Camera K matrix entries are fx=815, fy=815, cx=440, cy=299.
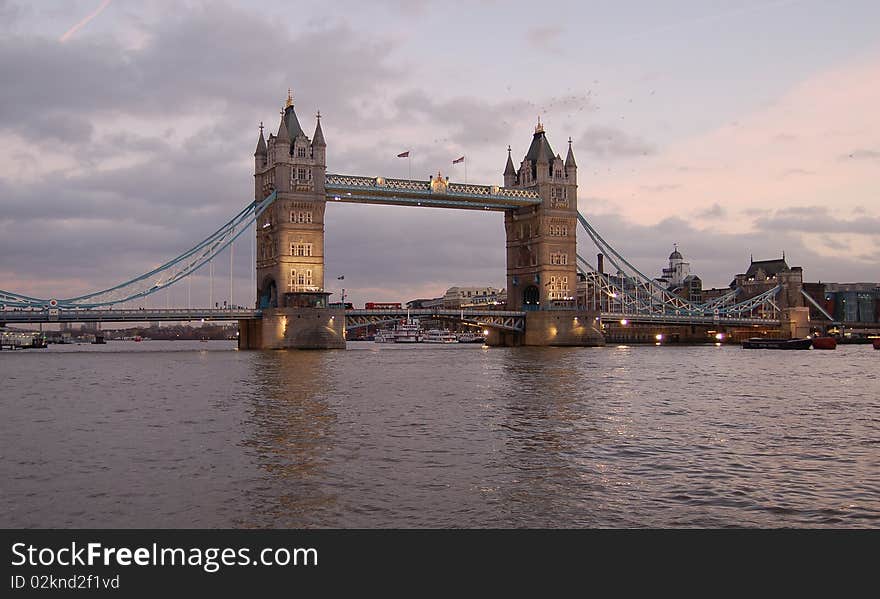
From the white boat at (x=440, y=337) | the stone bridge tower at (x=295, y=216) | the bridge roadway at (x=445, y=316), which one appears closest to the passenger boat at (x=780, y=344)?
the bridge roadway at (x=445, y=316)

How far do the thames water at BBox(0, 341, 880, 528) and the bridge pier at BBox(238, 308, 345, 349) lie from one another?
4781 cm

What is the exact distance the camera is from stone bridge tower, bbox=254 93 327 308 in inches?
3526

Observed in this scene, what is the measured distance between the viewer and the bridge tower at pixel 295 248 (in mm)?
86500

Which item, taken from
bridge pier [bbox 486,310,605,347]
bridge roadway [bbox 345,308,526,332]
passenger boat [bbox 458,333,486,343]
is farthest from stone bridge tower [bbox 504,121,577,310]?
passenger boat [bbox 458,333,486,343]

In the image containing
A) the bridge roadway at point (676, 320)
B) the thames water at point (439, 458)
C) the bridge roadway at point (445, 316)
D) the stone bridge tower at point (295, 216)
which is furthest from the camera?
the bridge roadway at point (676, 320)

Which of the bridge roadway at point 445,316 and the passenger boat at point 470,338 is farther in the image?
the passenger boat at point 470,338

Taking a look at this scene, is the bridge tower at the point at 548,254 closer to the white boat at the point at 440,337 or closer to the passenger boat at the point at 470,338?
the passenger boat at the point at 470,338

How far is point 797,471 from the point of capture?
17.4 m

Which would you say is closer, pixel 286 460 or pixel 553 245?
pixel 286 460

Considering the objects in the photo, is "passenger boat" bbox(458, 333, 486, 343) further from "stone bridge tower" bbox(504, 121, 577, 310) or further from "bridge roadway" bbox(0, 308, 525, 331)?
"bridge roadway" bbox(0, 308, 525, 331)

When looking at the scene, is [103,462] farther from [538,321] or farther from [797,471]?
[538,321]

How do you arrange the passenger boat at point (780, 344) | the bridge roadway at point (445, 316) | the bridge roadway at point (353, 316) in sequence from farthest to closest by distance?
the passenger boat at point (780, 344)
the bridge roadway at point (445, 316)
the bridge roadway at point (353, 316)
